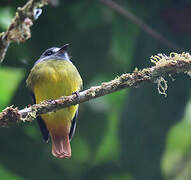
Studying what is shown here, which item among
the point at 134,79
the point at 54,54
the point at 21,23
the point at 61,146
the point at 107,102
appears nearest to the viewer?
the point at 21,23

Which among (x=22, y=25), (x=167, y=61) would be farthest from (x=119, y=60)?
(x=22, y=25)

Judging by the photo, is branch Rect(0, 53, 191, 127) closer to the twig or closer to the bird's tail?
the twig

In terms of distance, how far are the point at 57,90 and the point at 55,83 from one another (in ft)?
0.20

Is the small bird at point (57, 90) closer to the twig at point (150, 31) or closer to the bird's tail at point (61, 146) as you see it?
the bird's tail at point (61, 146)

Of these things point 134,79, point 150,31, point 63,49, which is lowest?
point 134,79

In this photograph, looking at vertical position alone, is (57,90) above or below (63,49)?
below

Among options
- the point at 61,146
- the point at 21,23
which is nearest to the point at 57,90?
the point at 61,146

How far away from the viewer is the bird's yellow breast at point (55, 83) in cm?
369

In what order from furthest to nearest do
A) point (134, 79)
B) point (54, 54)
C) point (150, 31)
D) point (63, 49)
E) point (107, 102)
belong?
point (107, 102)
point (54, 54)
point (63, 49)
point (150, 31)
point (134, 79)

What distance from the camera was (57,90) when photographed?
3.67 m

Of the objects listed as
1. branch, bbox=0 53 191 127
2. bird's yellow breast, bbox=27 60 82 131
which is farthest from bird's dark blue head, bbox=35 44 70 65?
branch, bbox=0 53 191 127

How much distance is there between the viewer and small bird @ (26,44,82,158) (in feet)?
12.1

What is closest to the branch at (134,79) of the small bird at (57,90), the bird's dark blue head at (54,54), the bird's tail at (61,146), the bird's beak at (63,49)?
the small bird at (57,90)

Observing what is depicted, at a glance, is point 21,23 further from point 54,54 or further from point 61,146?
point 54,54
